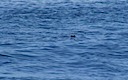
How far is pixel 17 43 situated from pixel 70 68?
6035 mm

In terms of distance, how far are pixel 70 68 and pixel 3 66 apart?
3.27 metres

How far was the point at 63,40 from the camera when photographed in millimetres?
28984

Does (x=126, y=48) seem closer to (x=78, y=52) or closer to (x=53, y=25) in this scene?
(x=78, y=52)

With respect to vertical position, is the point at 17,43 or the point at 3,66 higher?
the point at 17,43

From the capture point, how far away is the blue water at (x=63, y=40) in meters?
22.6

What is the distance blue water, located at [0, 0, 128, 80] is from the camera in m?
22.6

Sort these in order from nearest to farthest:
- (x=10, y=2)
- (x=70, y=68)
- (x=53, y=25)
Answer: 1. (x=70, y=68)
2. (x=53, y=25)
3. (x=10, y=2)

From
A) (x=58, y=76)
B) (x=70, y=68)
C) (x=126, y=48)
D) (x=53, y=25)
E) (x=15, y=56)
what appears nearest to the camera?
(x=58, y=76)

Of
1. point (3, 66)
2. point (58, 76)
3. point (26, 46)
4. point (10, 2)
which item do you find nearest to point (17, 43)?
point (26, 46)

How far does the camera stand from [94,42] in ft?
93.9

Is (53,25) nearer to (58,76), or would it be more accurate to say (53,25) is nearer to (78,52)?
(78,52)

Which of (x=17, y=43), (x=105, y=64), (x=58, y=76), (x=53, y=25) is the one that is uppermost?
(x=53, y=25)

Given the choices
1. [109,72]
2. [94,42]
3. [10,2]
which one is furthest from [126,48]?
[10,2]

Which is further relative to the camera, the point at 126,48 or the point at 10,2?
the point at 10,2
